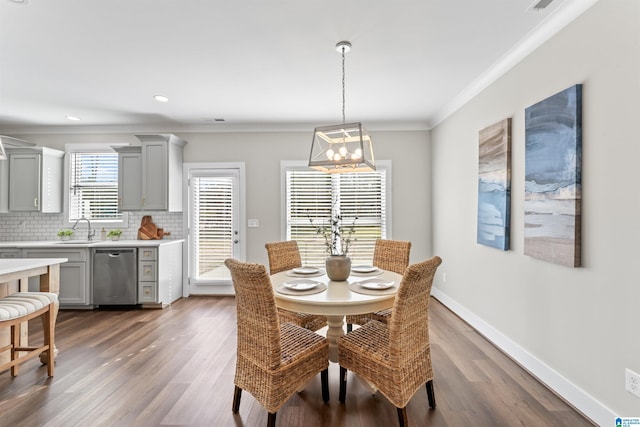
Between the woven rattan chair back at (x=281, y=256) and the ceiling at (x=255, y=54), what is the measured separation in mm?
1693

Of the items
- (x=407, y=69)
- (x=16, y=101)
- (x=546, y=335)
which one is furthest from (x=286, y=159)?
(x=546, y=335)

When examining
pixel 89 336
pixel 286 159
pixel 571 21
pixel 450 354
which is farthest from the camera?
pixel 286 159

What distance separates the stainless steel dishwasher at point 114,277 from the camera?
13.9ft

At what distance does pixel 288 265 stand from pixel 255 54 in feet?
6.56

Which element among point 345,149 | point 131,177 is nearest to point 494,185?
point 345,149

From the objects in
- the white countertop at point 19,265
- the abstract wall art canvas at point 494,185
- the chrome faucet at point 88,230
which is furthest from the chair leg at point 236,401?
the chrome faucet at point 88,230

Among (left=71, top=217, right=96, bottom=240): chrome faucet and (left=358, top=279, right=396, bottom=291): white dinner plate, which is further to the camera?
(left=71, top=217, right=96, bottom=240): chrome faucet

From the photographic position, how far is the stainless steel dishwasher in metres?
4.23

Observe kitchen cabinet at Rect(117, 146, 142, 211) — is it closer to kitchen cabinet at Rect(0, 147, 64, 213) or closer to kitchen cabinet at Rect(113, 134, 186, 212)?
kitchen cabinet at Rect(113, 134, 186, 212)

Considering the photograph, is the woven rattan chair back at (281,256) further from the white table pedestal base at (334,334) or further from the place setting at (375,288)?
the place setting at (375,288)

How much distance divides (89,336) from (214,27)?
329 cm

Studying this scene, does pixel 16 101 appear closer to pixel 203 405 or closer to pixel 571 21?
pixel 203 405

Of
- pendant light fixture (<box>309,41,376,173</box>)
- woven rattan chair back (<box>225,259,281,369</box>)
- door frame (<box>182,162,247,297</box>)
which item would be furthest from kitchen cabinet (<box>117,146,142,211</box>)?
woven rattan chair back (<box>225,259,281,369</box>)

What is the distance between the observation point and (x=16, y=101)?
3791mm
